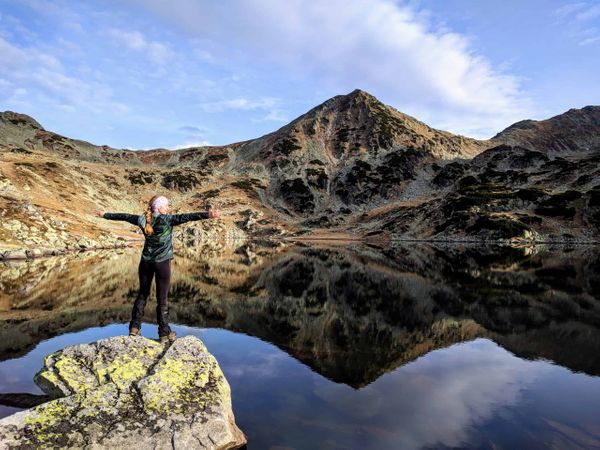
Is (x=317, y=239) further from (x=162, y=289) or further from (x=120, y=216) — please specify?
(x=162, y=289)

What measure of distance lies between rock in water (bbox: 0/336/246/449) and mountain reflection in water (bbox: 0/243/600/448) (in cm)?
191


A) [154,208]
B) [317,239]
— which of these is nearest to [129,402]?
[154,208]

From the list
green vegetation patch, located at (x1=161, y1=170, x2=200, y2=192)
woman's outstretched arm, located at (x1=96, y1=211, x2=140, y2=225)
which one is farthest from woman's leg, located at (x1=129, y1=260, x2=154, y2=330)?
green vegetation patch, located at (x1=161, y1=170, x2=200, y2=192)

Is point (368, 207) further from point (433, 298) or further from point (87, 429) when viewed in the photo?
point (87, 429)

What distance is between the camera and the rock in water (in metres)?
9.08

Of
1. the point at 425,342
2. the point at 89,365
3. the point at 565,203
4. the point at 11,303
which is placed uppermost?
the point at 565,203

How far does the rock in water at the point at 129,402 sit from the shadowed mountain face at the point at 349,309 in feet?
21.6

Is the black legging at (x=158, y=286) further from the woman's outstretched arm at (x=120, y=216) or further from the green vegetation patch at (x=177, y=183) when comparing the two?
the green vegetation patch at (x=177, y=183)

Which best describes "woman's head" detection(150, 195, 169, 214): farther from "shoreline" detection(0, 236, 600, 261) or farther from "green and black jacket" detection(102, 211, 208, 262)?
"shoreline" detection(0, 236, 600, 261)

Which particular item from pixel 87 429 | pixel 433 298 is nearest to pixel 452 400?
pixel 87 429

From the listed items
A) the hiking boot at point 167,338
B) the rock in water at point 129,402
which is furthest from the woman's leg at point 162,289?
the rock in water at point 129,402

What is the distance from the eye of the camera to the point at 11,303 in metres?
29.8

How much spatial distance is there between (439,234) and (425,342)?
113m

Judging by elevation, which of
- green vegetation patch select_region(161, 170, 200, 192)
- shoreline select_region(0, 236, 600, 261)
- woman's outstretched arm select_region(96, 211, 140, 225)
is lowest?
shoreline select_region(0, 236, 600, 261)
